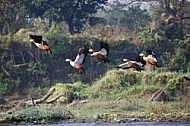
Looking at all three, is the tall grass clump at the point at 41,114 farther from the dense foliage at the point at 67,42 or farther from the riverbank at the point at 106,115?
the dense foliage at the point at 67,42

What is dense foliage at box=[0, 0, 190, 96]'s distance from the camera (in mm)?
39344

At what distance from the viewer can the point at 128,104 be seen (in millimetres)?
29859

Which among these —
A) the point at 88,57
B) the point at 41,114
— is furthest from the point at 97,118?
the point at 88,57

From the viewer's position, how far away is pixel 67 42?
4003 centimetres

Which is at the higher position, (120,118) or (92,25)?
(92,25)

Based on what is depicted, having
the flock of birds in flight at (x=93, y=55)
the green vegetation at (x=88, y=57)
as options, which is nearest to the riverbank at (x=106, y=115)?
the green vegetation at (x=88, y=57)

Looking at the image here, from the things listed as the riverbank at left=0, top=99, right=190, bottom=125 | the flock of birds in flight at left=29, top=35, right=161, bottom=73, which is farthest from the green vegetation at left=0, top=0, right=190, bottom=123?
the flock of birds in flight at left=29, top=35, right=161, bottom=73

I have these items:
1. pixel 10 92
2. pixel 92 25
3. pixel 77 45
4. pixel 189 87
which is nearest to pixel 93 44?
pixel 77 45

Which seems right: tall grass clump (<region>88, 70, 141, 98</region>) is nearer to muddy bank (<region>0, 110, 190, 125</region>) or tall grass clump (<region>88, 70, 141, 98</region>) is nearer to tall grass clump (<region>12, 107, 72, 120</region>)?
muddy bank (<region>0, 110, 190, 125</region>)

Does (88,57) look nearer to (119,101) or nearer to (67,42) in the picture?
(67,42)

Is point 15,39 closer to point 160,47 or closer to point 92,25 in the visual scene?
point 92,25

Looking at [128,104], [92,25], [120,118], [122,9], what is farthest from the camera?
[122,9]

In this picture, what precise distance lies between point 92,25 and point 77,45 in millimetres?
4131

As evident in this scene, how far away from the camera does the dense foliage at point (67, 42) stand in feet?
129
